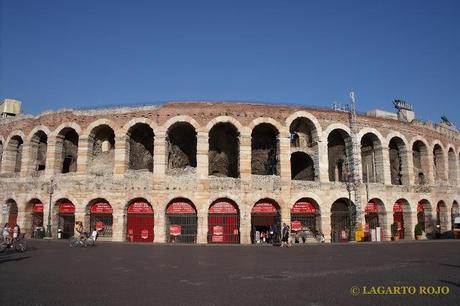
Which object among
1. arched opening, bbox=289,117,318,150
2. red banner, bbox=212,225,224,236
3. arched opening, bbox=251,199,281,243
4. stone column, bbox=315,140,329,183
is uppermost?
arched opening, bbox=289,117,318,150

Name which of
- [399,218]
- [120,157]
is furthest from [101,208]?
[399,218]

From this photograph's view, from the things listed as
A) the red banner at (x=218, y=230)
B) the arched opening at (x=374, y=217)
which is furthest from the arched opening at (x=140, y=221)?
the arched opening at (x=374, y=217)

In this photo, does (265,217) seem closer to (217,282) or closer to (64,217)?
(64,217)

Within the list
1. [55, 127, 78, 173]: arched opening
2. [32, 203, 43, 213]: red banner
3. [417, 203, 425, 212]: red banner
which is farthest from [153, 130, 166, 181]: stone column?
[417, 203, 425, 212]: red banner

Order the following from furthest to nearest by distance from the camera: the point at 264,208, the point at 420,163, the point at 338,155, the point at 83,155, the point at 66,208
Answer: the point at 420,163
the point at 338,155
the point at 66,208
the point at 83,155
the point at 264,208

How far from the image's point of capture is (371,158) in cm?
3067

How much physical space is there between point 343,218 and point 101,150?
19.2 m

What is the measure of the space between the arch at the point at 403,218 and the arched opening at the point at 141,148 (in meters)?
19.9

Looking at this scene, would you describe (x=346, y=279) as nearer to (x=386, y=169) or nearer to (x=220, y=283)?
(x=220, y=283)

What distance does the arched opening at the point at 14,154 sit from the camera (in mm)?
30344

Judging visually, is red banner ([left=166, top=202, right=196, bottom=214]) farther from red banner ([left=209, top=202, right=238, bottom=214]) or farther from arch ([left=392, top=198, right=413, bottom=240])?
arch ([left=392, top=198, right=413, bottom=240])

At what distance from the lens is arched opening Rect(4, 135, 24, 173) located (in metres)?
30.3

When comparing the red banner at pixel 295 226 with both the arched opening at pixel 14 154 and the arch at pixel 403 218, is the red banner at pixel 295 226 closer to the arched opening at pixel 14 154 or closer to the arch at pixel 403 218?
the arch at pixel 403 218

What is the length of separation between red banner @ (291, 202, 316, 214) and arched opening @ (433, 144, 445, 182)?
48.5 feet
